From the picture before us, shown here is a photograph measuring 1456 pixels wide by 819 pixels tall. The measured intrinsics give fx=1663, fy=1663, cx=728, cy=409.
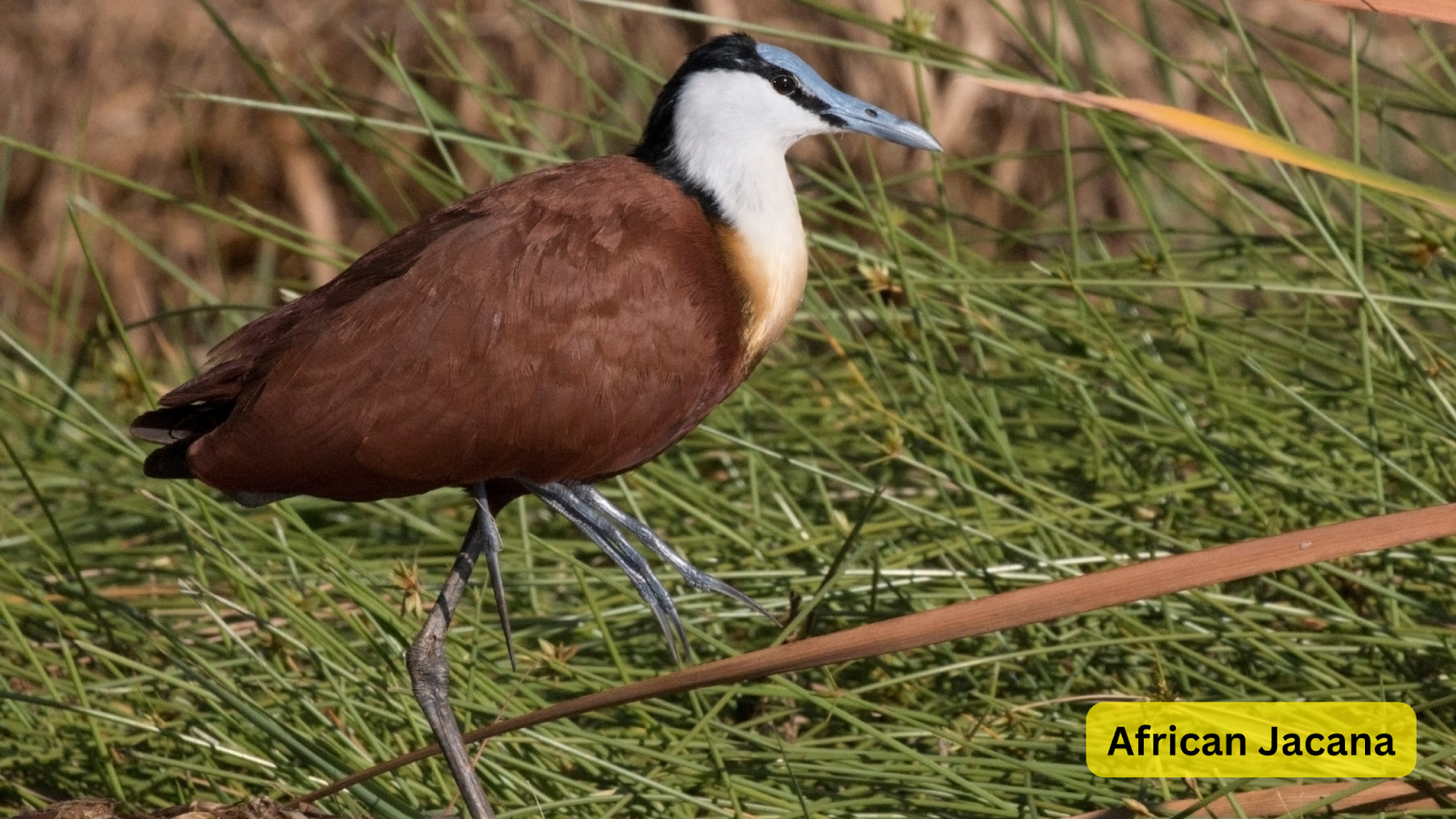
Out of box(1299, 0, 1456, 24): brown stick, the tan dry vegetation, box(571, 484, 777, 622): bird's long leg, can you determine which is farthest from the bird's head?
the tan dry vegetation

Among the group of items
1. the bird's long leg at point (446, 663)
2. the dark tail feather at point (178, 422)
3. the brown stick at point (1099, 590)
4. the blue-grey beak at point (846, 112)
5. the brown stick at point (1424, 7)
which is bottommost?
the bird's long leg at point (446, 663)

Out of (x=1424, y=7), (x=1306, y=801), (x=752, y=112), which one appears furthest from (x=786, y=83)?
(x=1306, y=801)

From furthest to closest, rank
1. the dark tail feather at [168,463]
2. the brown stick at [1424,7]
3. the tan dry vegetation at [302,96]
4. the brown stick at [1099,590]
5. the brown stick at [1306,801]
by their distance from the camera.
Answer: the tan dry vegetation at [302,96] < the dark tail feather at [168,463] < the brown stick at [1306,801] < the brown stick at [1424,7] < the brown stick at [1099,590]

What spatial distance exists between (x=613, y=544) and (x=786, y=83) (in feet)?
2.05

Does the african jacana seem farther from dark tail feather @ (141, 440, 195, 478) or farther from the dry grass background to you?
the dry grass background

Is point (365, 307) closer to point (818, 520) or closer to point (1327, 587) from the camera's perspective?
point (818, 520)

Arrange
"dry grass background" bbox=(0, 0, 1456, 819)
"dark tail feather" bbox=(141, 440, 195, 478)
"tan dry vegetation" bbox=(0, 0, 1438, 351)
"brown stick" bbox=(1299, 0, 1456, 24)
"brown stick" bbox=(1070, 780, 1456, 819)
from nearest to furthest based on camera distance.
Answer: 1. "brown stick" bbox=(1299, 0, 1456, 24)
2. "brown stick" bbox=(1070, 780, 1456, 819)
3. "dark tail feather" bbox=(141, 440, 195, 478)
4. "dry grass background" bbox=(0, 0, 1456, 819)
5. "tan dry vegetation" bbox=(0, 0, 1438, 351)

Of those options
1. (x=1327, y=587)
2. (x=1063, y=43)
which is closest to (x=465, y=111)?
(x=1063, y=43)

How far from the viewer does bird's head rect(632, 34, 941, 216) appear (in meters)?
2.09

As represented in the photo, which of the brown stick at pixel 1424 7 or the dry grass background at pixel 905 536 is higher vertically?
the brown stick at pixel 1424 7

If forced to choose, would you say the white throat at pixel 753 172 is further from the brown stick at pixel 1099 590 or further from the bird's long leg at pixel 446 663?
the brown stick at pixel 1099 590

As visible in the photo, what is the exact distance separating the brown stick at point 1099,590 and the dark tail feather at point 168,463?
0.85m

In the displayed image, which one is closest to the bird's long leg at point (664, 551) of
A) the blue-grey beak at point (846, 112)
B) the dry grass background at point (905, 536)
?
the dry grass background at point (905, 536)

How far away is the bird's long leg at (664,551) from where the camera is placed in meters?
1.93
